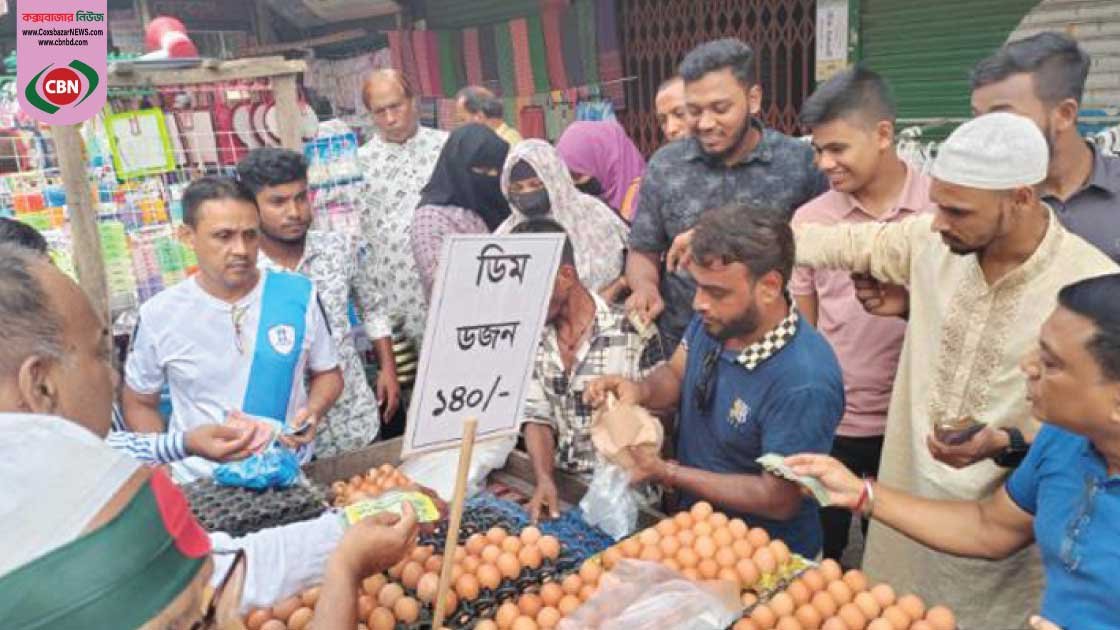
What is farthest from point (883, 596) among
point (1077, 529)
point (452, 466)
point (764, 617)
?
point (452, 466)

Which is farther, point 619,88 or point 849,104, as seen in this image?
point 619,88

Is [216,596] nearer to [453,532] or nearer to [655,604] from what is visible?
[453,532]

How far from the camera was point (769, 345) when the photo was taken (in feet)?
7.52

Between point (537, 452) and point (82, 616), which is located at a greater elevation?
point (82, 616)

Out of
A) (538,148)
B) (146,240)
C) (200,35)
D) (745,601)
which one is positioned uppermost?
(200,35)

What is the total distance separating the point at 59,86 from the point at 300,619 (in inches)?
107

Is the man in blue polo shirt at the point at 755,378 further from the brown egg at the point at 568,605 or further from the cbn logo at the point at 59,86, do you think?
the cbn logo at the point at 59,86

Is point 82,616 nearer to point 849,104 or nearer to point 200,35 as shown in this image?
point 849,104

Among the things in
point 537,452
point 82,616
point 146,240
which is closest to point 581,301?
point 537,452

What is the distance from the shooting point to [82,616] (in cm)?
96

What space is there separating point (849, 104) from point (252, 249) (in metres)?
2.09

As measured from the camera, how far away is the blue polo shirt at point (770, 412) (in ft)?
7.20

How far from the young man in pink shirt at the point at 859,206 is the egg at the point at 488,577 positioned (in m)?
1.55

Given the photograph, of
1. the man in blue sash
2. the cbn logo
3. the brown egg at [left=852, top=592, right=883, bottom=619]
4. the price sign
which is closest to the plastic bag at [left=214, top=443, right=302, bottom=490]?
the man in blue sash
